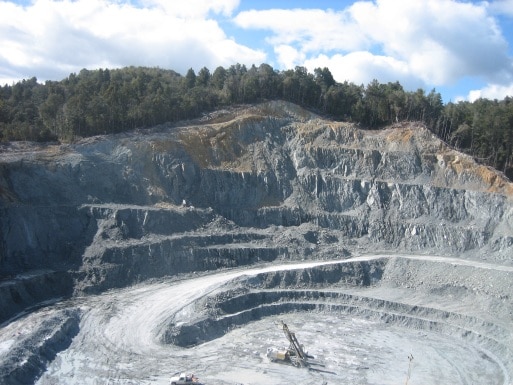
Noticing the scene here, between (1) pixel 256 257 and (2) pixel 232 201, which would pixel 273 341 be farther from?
(2) pixel 232 201

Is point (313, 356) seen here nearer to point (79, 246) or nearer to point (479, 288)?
point (479, 288)

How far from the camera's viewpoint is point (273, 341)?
30.7m

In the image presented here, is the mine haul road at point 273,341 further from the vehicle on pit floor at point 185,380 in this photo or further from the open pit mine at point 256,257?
the vehicle on pit floor at point 185,380

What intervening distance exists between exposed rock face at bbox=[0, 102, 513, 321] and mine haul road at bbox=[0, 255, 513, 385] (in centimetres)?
268

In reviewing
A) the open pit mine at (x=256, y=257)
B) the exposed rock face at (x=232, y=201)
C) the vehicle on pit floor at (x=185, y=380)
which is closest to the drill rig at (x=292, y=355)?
the open pit mine at (x=256, y=257)

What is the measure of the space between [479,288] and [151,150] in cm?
2868

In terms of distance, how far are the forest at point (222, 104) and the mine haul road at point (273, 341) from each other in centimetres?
1794

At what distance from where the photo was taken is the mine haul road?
26234 millimetres

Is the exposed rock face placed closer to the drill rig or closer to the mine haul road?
the mine haul road

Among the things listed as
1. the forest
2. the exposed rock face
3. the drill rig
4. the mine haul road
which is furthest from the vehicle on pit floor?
the forest

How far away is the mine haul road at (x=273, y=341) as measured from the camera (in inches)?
1033

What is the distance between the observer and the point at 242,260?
40094mm

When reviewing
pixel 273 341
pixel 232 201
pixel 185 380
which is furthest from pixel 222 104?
pixel 185 380

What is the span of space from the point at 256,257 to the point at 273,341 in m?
10.6
